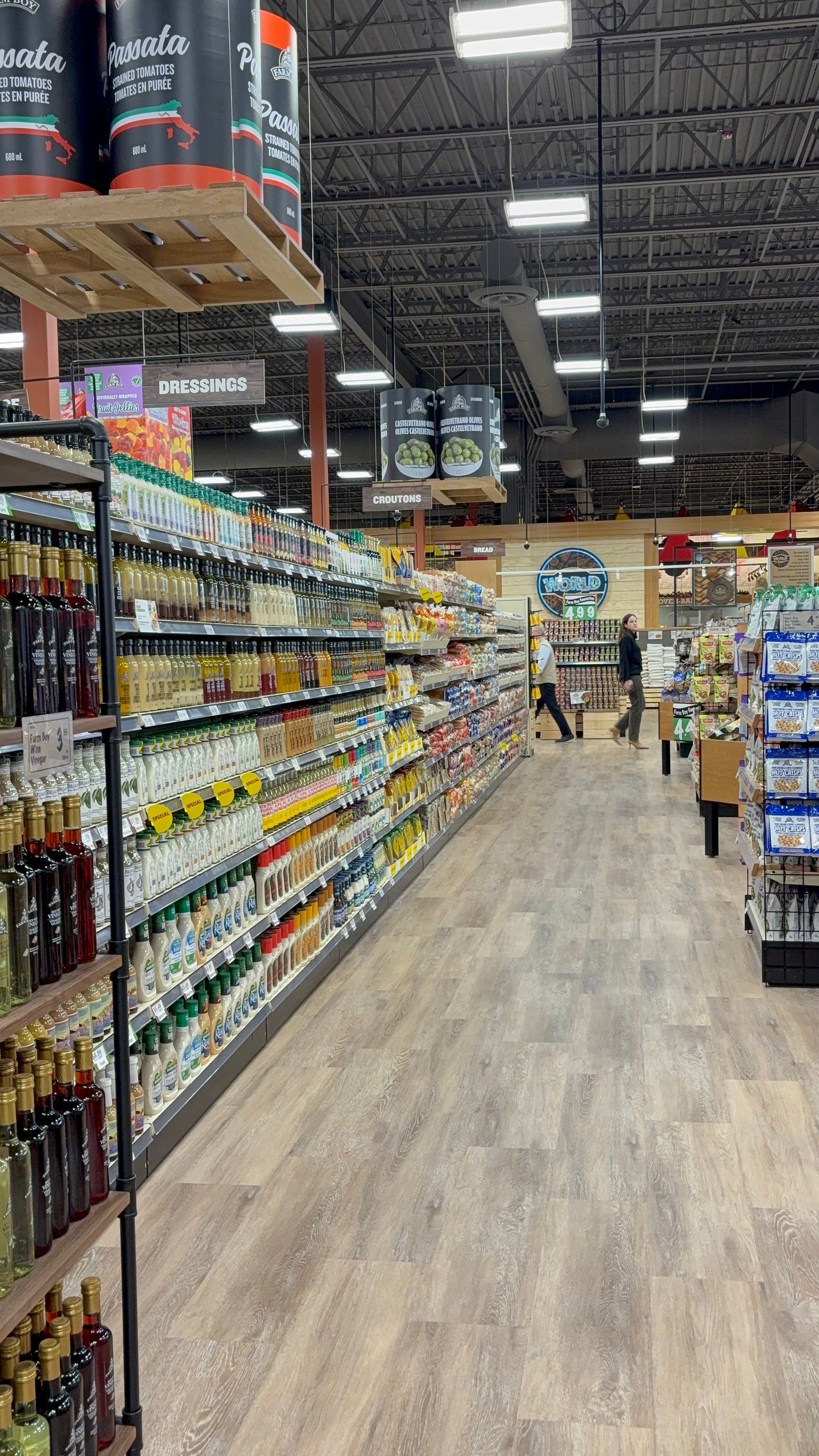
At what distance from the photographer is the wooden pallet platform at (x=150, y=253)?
2.82 metres

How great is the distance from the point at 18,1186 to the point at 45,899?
0.46 metres

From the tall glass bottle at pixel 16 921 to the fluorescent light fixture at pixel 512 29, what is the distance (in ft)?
17.5

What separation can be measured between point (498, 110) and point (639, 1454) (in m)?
11.1

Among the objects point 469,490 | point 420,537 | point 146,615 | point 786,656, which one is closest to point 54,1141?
point 146,615

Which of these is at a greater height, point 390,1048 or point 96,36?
point 96,36

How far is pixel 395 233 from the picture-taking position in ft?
45.6

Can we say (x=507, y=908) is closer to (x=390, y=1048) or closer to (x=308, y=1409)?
(x=390, y=1048)

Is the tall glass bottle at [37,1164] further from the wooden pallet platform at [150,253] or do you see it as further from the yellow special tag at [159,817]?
the wooden pallet platform at [150,253]

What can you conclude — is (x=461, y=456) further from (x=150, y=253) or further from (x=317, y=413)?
(x=150, y=253)

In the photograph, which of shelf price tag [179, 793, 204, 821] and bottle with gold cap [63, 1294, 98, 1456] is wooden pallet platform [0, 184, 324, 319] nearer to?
shelf price tag [179, 793, 204, 821]

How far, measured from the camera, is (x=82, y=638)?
2.16 m

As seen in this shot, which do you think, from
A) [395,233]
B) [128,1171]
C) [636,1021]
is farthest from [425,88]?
[128,1171]

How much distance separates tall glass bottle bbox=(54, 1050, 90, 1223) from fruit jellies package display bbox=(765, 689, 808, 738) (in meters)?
3.73

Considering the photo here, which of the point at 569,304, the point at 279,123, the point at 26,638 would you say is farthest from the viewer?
the point at 569,304
